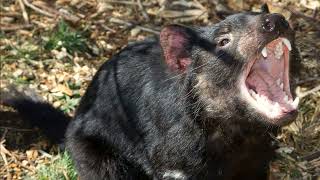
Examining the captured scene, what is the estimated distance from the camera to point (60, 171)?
475 centimetres

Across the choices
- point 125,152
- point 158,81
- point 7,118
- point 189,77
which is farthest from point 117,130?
point 7,118

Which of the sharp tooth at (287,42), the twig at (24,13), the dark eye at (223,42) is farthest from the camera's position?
the twig at (24,13)

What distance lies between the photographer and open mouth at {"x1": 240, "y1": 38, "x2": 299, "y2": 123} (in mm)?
3750

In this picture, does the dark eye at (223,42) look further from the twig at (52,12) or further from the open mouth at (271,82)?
the twig at (52,12)

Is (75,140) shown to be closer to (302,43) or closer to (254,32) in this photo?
(254,32)

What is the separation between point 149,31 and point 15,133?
1.62 metres

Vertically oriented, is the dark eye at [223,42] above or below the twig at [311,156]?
above

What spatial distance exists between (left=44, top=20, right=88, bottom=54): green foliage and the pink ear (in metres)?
2.00

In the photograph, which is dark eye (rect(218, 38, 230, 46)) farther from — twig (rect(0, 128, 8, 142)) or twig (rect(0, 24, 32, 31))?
twig (rect(0, 24, 32, 31))

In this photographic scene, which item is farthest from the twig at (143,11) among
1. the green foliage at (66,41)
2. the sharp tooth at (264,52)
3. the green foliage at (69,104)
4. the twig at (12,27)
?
the sharp tooth at (264,52)

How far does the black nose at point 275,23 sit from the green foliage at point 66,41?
8.40 feet

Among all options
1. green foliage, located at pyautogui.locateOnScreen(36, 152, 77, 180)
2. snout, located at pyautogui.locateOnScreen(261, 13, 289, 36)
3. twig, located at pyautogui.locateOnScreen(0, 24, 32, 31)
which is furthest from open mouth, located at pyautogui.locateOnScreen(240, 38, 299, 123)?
twig, located at pyautogui.locateOnScreen(0, 24, 32, 31)

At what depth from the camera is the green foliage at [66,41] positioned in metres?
5.86

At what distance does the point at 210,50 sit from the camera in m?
3.95
